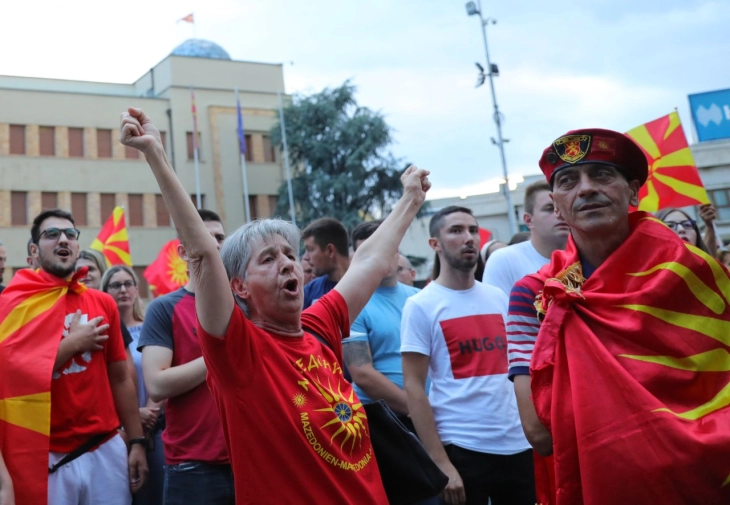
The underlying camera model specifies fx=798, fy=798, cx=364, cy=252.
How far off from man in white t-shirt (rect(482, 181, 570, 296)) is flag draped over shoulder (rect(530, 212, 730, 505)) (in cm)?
228

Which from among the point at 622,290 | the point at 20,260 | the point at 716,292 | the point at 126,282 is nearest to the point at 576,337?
the point at 622,290

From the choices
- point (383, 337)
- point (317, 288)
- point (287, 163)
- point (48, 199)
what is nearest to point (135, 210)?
point (48, 199)

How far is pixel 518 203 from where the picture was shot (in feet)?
143

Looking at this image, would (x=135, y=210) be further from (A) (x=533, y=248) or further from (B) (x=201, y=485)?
(B) (x=201, y=485)

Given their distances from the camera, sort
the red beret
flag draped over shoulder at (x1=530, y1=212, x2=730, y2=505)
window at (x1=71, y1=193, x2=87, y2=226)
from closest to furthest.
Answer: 1. flag draped over shoulder at (x1=530, y1=212, x2=730, y2=505)
2. the red beret
3. window at (x1=71, y1=193, x2=87, y2=226)

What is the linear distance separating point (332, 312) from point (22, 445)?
2211 millimetres

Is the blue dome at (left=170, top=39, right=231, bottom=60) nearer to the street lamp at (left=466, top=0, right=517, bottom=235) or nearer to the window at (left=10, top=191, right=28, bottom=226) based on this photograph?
the window at (left=10, top=191, right=28, bottom=226)

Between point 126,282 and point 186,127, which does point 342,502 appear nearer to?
point 126,282

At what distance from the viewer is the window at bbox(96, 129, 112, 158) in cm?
3991

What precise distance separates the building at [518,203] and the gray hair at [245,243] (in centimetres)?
3254

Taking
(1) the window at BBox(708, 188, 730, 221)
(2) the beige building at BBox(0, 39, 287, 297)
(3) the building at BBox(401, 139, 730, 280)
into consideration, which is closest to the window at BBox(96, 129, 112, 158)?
(2) the beige building at BBox(0, 39, 287, 297)

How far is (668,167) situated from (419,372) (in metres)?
4.41

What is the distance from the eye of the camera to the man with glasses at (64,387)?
14.9ft

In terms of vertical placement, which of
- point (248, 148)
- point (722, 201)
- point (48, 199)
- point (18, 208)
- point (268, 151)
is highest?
point (248, 148)
